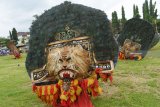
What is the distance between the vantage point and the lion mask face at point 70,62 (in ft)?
19.9

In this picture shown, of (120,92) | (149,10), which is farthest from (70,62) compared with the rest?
(149,10)

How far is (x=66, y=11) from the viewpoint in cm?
654

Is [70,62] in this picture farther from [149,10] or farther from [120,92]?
[149,10]

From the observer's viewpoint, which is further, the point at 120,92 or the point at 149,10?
the point at 149,10

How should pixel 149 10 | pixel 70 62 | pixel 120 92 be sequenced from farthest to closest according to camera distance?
pixel 149 10
pixel 120 92
pixel 70 62

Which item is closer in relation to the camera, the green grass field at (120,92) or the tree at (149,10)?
the green grass field at (120,92)

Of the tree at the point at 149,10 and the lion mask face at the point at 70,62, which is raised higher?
the tree at the point at 149,10

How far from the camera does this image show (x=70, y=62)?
605 centimetres

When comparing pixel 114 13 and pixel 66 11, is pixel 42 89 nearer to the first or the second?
pixel 66 11

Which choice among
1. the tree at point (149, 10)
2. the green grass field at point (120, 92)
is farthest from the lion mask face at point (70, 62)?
the tree at point (149, 10)

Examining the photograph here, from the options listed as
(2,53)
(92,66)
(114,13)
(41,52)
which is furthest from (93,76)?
(114,13)

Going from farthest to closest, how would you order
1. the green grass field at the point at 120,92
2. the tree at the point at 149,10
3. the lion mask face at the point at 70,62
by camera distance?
the tree at the point at 149,10, the green grass field at the point at 120,92, the lion mask face at the point at 70,62

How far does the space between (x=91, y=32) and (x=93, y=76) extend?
807 millimetres

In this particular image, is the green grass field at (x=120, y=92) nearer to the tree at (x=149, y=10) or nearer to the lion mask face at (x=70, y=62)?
the lion mask face at (x=70, y=62)
